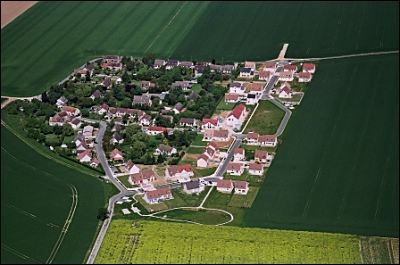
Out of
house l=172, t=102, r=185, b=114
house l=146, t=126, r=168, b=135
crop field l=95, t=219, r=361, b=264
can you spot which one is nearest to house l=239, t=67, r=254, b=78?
house l=172, t=102, r=185, b=114

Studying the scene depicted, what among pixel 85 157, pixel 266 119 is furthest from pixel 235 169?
pixel 85 157

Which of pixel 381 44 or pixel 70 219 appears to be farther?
pixel 381 44

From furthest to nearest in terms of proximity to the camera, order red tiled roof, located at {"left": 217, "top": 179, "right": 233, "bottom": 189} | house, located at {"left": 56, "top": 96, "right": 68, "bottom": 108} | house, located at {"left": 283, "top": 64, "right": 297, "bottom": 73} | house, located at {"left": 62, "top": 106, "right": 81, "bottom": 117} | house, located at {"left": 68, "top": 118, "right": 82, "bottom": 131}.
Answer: house, located at {"left": 283, "top": 64, "right": 297, "bottom": 73} < house, located at {"left": 56, "top": 96, "right": 68, "bottom": 108} < house, located at {"left": 62, "top": 106, "right": 81, "bottom": 117} < house, located at {"left": 68, "top": 118, "right": 82, "bottom": 131} < red tiled roof, located at {"left": 217, "top": 179, "right": 233, "bottom": 189}

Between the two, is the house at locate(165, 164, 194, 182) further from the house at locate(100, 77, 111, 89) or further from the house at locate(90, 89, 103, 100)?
the house at locate(100, 77, 111, 89)

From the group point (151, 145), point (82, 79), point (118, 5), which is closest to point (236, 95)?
point (151, 145)

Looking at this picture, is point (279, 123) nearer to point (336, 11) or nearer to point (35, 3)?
point (336, 11)

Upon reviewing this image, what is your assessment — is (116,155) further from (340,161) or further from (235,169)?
(340,161)
